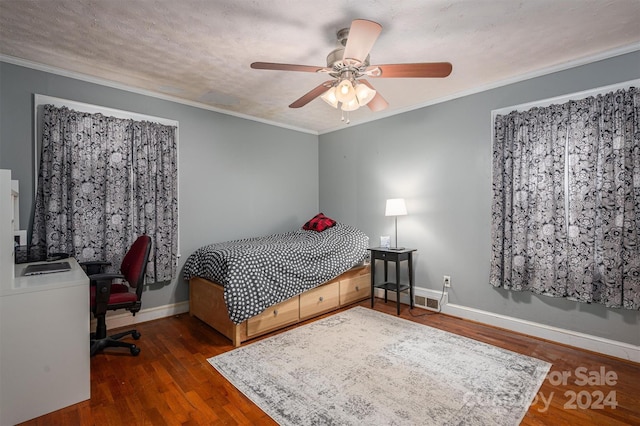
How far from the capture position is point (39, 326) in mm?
1830

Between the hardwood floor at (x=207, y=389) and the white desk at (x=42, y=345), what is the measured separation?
0.11 m

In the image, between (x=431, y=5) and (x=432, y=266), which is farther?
(x=432, y=266)

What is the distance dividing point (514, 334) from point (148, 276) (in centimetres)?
381

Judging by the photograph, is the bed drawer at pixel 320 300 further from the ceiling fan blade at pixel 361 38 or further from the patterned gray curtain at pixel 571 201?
the ceiling fan blade at pixel 361 38

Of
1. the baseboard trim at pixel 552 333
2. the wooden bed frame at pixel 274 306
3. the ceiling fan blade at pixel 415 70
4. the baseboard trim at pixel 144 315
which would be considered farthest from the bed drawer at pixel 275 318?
the ceiling fan blade at pixel 415 70

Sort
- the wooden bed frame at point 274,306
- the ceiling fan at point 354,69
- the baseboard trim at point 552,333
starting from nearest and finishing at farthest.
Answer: the ceiling fan at point 354,69 → the baseboard trim at point 552,333 → the wooden bed frame at point 274,306

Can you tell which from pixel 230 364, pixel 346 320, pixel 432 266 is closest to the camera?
pixel 230 364

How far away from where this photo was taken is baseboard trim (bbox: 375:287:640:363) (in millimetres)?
2465

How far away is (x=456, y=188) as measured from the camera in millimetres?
3467

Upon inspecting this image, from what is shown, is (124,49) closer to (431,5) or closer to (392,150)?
(431,5)

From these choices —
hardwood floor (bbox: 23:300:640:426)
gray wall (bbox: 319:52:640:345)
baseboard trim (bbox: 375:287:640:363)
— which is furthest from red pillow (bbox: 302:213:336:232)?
hardwood floor (bbox: 23:300:640:426)

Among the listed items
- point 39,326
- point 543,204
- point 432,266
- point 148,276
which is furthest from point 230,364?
point 543,204

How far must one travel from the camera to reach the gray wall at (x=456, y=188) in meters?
2.63

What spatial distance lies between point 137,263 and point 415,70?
2701mm
